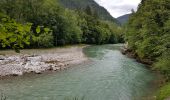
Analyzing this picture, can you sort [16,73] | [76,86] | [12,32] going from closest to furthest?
1. [12,32]
2. [76,86]
3. [16,73]

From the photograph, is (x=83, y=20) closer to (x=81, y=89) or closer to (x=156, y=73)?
(x=156, y=73)

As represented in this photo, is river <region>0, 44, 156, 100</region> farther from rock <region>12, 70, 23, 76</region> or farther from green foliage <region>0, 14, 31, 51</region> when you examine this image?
green foliage <region>0, 14, 31, 51</region>

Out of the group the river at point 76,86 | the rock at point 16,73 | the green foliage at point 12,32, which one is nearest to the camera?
the green foliage at point 12,32

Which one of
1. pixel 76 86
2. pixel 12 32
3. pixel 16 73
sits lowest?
pixel 76 86

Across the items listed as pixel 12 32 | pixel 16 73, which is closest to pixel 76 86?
pixel 16 73

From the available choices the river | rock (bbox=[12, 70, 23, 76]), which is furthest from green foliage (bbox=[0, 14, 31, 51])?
rock (bbox=[12, 70, 23, 76])

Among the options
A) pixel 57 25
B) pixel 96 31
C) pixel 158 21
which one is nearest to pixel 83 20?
pixel 96 31

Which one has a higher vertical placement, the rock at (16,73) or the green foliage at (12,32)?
the green foliage at (12,32)

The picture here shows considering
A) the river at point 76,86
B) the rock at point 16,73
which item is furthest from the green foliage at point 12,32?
the rock at point 16,73

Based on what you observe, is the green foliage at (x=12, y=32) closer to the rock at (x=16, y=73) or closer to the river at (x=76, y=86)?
the river at (x=76, y=86)

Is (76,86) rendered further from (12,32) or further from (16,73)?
(12,32)

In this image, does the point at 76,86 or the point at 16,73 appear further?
the point at 16,73

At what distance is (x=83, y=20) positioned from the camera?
125 meters

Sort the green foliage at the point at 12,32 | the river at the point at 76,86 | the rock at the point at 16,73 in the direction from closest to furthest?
1. the green foliage at the point at 12,32
2. the river at the point at 76,86
3. the rock at the point at 16,73
